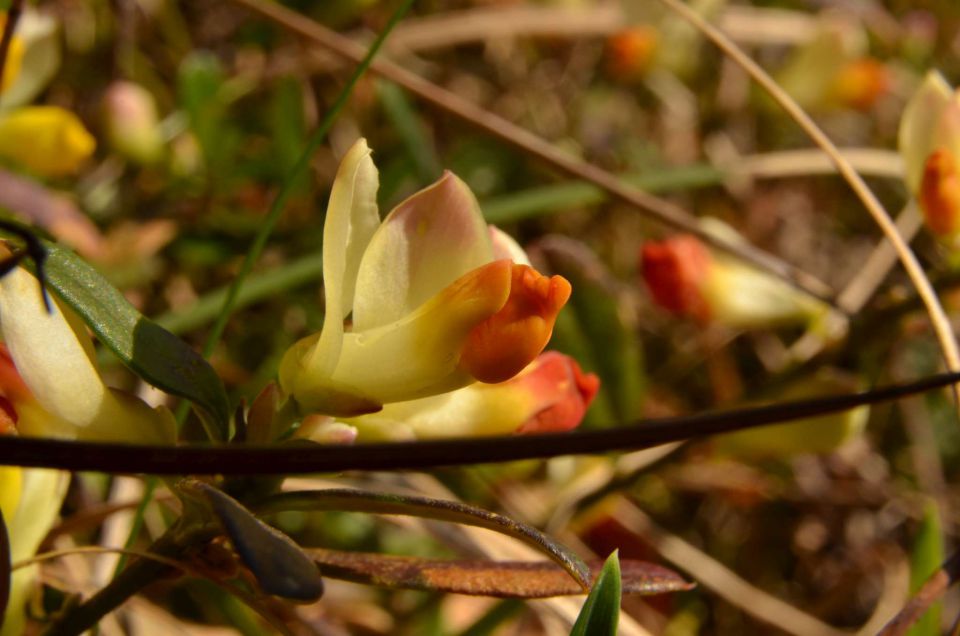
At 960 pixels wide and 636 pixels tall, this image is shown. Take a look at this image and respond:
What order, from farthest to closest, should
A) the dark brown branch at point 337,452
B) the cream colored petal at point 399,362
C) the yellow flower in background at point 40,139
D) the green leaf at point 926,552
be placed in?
the yellow flower in background at point 40,139, the green leaf at point 926,552, the cream colored petal at point 399,362, the dark brown branch at point 337,452

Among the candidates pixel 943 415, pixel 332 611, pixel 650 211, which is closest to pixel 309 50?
pixel 650 211

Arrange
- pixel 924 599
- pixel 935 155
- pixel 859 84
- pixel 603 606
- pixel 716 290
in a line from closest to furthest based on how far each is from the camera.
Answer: pixel 603 606 < pixel 924 599 < pixel 935 155 < pixel 716 290 < pixel 859 84

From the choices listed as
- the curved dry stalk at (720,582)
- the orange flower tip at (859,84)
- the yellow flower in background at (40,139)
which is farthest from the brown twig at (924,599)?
the orange flower tip at (859,84)

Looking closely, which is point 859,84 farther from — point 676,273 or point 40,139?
point 40,139

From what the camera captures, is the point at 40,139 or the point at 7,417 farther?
the point at 40,139

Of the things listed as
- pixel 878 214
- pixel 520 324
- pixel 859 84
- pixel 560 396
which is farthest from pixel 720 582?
pixel 859 84

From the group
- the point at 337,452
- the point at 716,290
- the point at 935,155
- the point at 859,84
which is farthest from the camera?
the point at 859,84

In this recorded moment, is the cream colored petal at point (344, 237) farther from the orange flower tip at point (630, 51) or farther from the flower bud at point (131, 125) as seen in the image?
the orange flower tip at point (630, 51)
